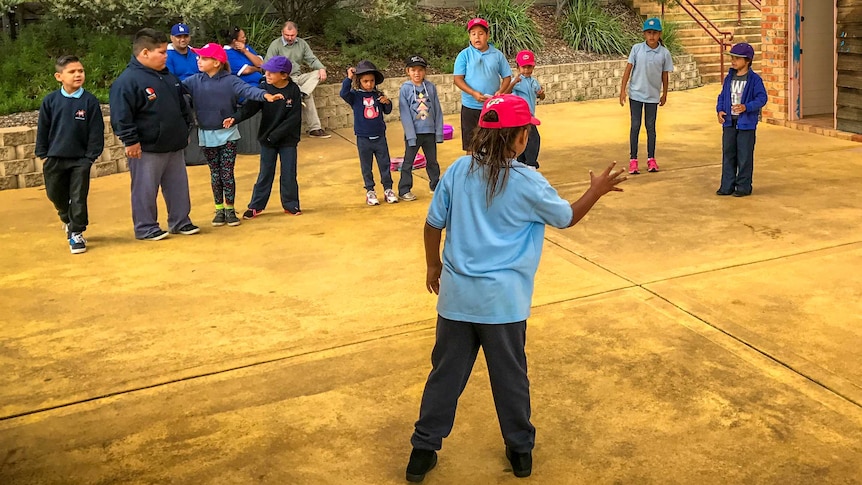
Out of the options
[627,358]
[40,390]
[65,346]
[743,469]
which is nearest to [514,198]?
[743,469]

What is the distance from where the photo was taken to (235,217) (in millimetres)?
8438

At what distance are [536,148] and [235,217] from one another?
10.6ft

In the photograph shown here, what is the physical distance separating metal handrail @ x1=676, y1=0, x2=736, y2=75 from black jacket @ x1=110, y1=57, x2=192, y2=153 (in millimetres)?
12841

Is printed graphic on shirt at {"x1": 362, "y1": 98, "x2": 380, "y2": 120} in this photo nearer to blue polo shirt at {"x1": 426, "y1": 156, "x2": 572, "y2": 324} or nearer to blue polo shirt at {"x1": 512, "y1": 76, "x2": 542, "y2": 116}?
blue polo shirt at {"x1": 512, "y1": 76, "x2": 542, "y2": 116}

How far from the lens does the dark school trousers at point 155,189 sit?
7.90 metres

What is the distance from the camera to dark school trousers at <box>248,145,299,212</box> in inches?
339

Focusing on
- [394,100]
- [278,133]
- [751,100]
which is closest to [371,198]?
[278,133]

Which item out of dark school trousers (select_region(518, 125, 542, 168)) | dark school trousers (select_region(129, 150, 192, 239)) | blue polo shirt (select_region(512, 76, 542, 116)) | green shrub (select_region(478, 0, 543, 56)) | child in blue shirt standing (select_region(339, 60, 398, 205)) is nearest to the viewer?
dark school trousers (select_region(129, 150, 192, 239))

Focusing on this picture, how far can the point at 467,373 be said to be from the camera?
384 centimetres

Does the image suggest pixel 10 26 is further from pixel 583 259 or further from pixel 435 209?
pixel 435 209

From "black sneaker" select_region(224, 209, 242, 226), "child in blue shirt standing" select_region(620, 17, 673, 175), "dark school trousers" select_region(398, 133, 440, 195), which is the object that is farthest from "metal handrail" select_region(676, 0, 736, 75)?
"black sneaker" select_region(224, 209, 242, 226)

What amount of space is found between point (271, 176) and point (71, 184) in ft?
5.77

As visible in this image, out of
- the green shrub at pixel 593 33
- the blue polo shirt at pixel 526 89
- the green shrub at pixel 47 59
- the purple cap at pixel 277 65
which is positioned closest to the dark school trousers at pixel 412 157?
the blue polo shirt at pixel 526 89

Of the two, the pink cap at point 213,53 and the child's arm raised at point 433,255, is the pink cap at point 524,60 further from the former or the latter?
the child's arm raised at point 433,255
